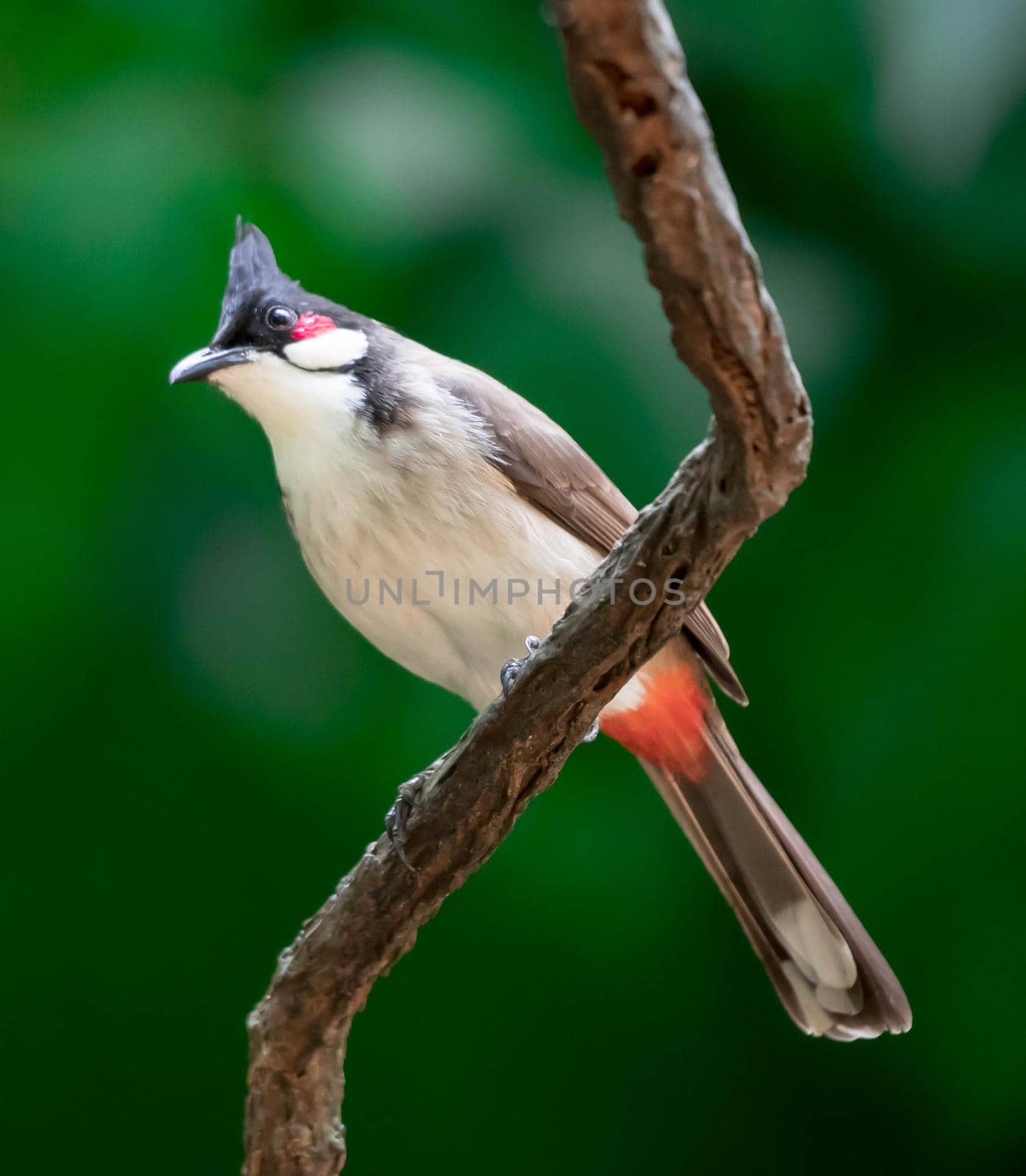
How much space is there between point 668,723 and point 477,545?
1.41 feet

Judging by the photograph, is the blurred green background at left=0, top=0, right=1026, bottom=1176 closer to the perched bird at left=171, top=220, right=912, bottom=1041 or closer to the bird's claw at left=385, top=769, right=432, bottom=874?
the perched bird at left=171, top=220, right=912, bottom=1041

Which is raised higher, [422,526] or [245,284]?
[245,284]

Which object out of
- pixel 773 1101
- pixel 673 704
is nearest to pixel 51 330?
pixel 673 704

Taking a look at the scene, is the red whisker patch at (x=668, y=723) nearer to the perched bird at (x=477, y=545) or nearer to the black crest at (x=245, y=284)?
the perched bird at (x=477, y=545)

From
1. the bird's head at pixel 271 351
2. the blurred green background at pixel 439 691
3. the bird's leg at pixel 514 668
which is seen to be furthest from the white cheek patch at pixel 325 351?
the blurred green background at pixel 439 691

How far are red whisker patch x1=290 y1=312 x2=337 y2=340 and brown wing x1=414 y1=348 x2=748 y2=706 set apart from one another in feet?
0.49

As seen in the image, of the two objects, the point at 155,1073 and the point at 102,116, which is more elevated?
the point at 102,116

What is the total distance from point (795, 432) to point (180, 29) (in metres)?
2.07

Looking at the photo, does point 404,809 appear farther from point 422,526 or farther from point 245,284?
point 245,284

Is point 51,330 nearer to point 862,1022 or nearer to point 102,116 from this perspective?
point 102,116

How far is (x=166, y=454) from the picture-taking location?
2.50 m

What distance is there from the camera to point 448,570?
64.4 inches

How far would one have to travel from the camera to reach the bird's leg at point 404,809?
147 cm

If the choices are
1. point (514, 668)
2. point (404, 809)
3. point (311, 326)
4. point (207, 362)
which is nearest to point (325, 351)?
point (311, 326)
